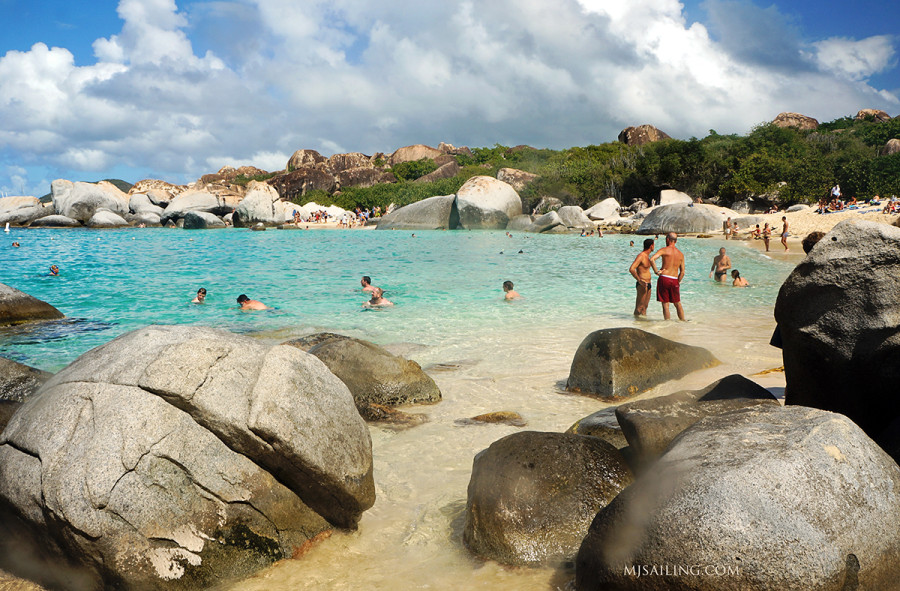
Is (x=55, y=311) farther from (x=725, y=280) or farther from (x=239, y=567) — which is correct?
(x=725, y=280)

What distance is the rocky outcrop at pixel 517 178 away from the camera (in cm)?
5617

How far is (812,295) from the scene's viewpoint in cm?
365

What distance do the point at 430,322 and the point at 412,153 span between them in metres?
75.6

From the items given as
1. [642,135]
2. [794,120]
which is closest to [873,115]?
[794,120]

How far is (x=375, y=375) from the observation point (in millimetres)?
6547

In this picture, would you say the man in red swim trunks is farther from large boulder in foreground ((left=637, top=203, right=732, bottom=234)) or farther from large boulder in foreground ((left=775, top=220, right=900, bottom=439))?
large boulder in foreground ((left=637, top=203, right=732, bottom=234))

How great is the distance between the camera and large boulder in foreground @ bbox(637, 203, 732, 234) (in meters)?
35.6

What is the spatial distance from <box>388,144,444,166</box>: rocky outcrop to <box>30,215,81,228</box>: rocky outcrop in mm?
42389

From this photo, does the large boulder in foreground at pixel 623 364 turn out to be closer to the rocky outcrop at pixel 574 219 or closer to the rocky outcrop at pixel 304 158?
the rocky outcrop at pixel 574 219

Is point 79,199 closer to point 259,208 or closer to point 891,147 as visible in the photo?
point 259,208

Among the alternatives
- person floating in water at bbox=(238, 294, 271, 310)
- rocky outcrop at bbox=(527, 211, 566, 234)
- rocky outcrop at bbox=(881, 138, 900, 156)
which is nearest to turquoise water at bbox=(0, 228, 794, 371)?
person floating in water at bbox=(238, 294, 271, 310)

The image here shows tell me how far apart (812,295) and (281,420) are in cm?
322

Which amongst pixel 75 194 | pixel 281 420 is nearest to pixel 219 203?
pixel 75 194

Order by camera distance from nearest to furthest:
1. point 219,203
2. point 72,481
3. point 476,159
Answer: point 72,481 < point 219,203 < point 476,159
